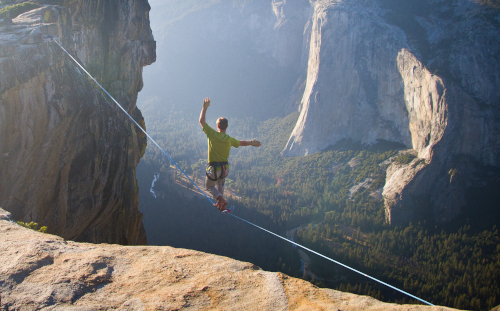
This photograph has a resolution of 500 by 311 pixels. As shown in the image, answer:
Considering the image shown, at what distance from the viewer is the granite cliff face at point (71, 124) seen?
27.8 feet

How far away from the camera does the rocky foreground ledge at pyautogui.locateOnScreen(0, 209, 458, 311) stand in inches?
122

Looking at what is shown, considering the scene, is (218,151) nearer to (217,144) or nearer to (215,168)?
(217,144)

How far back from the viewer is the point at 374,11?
71062mm

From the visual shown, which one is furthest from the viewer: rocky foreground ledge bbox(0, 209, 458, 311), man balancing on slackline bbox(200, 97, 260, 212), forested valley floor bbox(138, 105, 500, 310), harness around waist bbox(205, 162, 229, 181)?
forested valley floor bbox(138, 105, 500, 310)

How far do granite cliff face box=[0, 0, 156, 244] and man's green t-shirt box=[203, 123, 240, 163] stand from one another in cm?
593

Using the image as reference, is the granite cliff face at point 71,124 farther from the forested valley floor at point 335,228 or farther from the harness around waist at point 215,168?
the forested valley floor at point 335,228

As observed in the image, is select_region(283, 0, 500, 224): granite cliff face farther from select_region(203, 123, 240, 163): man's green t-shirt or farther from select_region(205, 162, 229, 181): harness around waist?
select_region(203, 123, 240, 163): man's green t-shirt

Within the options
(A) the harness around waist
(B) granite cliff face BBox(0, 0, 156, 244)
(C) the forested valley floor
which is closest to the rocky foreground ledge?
(A) the harness around waist

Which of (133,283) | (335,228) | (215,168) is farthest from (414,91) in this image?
(133,283)

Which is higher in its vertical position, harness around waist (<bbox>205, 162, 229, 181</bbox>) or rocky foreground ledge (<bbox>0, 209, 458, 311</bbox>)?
harness around waist (<bbox>205, 162, 229, 181</bbox>)

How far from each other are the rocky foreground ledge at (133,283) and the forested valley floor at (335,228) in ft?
119

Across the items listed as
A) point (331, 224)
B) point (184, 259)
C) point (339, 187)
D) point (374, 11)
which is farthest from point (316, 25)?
point (184, 259)

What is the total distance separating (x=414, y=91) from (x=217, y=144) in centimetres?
6179

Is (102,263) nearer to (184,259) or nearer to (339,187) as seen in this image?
(184,259)
